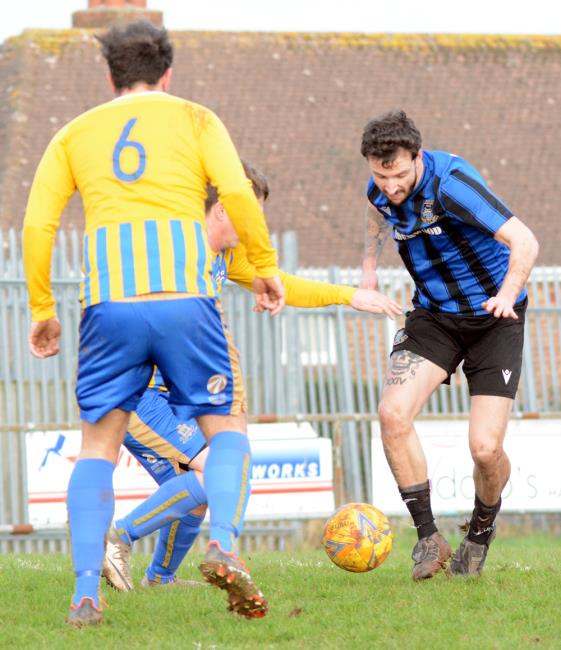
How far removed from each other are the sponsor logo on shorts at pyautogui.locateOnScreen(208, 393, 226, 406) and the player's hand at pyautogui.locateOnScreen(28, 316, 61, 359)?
2.28 feet

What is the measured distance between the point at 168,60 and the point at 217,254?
1.61m

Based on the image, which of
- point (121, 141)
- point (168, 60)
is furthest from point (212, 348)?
point (168, 60)

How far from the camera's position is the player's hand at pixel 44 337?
5316 millimetres

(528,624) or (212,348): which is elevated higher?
(212,348)

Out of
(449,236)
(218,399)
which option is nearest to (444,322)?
(449,236)

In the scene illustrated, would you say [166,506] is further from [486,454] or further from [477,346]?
[477,346]

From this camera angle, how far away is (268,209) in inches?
1038

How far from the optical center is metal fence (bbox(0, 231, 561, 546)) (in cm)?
1355

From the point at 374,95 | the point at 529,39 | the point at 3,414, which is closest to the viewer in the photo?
the point at 3,414

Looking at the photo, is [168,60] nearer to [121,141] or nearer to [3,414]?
[121,141]

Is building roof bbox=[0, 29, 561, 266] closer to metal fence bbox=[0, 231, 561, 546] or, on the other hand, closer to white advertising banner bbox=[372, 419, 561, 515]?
metal fence bbox=[0, 231, 561, 546]

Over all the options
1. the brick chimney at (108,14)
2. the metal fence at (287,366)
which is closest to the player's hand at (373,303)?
the metal fence at (287,366)

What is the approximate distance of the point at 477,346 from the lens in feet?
22.5

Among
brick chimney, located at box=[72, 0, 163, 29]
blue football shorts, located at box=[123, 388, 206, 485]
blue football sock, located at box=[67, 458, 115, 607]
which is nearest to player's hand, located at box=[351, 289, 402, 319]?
blue football shorts, located at box=[123, 388, 206, 485]
